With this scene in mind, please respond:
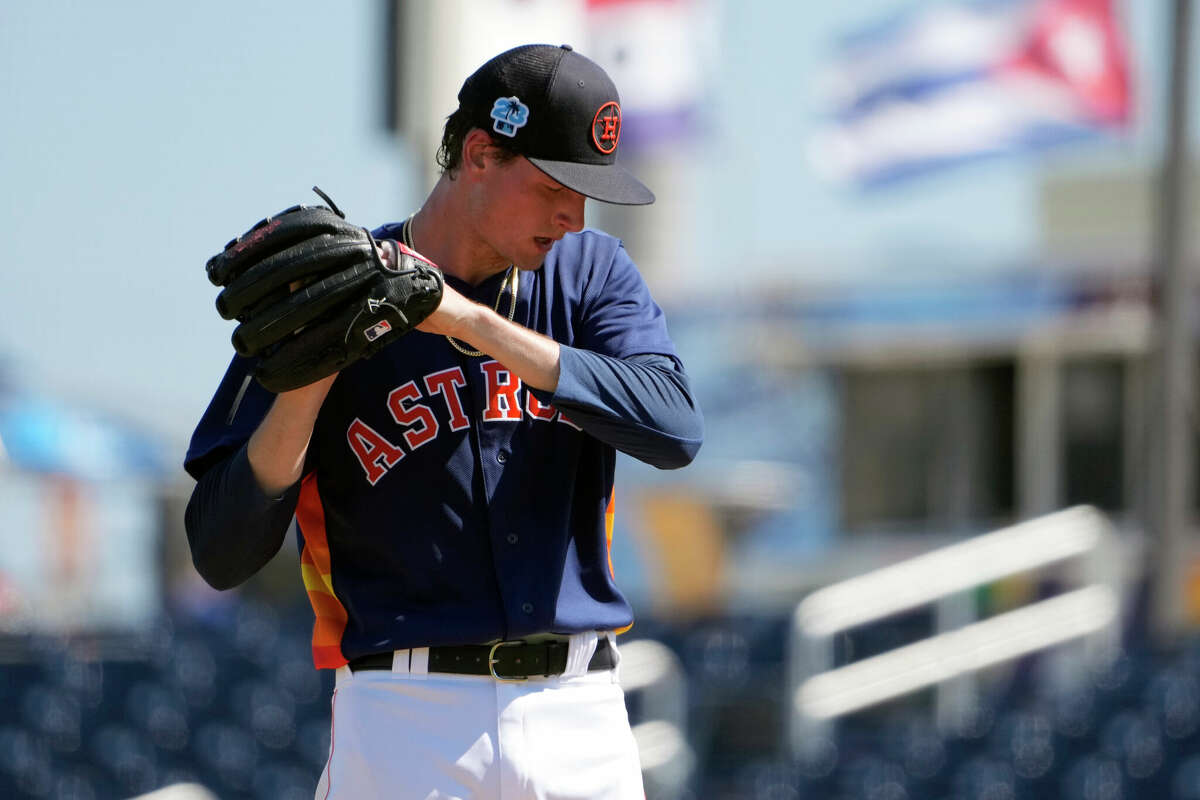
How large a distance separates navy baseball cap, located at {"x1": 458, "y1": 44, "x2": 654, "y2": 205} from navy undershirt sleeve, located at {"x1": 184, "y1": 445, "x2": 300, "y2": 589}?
564 millimetres

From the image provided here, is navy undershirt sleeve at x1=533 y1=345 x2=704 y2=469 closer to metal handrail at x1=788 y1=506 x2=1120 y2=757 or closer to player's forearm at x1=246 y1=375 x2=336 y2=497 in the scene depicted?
player's forearm at x1=246 y1=375 x2=336 y2=497

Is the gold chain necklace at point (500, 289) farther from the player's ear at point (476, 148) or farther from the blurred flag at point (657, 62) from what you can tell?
the blurred flag at point (657, 62)

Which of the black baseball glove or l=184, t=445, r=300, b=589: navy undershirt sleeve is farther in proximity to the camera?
l=184, t=445, r=300, b=589: navy undershirt sleeve

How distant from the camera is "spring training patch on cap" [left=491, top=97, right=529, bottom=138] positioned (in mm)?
2258

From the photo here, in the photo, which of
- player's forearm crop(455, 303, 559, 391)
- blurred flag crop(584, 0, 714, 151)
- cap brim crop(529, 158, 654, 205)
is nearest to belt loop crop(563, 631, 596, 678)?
player's forearm crop(455, 303, 559, 391)

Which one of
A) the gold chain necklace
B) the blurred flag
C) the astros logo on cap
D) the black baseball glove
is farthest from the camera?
the blurred flag

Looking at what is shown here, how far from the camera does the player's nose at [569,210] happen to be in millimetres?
2277

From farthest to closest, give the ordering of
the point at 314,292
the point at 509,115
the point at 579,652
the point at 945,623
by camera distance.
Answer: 1. the point at 945,623
2. the point at 579,652
3. the point at 509,115
4. the point at 314,292

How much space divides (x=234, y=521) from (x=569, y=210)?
62 cm

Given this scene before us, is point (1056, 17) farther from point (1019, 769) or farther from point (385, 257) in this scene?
point (385, 257)

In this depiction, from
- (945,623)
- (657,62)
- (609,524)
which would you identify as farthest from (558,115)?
(657,62)

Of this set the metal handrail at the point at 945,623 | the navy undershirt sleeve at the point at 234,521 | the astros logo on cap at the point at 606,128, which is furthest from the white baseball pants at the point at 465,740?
the metal handrail at the point at 945,623

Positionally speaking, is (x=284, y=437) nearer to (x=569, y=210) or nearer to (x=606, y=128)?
(x=569, y=210)

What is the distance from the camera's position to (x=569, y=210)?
2279 mm
